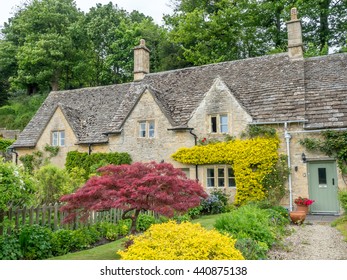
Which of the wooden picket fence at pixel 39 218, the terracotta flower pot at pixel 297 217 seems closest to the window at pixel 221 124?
the terracotta flower pot at pixel 297 217

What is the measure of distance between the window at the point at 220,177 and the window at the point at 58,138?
39.6 ft

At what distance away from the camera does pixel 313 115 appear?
741 inches

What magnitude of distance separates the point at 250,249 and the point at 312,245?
3.61m

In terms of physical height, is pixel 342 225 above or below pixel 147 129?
below

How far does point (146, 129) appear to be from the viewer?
23016mm

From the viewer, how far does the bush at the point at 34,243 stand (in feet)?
30.4

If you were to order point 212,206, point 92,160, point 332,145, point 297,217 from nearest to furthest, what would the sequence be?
1. point 297,217
2. point 332,145
3. point 212,206
4. point 92,160

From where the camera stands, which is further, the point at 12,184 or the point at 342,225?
the point at 342,225

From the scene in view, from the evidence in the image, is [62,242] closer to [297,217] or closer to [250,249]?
[250,249]

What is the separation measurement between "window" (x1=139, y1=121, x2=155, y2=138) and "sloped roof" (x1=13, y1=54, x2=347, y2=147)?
4.34 feet

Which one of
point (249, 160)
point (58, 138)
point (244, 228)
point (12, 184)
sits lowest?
point (244, 228)

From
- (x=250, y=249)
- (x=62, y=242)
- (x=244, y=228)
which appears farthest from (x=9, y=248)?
(x=244, y=228)

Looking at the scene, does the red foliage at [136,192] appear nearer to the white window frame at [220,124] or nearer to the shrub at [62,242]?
the shrub at [62,242]
